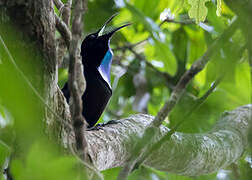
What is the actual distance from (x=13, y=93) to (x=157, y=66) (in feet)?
10.5

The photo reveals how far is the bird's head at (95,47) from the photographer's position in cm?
294

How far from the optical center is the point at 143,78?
3727 millimetres

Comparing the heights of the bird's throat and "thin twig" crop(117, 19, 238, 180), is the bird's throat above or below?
below

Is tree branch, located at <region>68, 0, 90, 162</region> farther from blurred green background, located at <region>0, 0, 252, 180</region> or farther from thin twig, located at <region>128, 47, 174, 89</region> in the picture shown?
thin twig, located at <region>128, 47, 174, 89</region>

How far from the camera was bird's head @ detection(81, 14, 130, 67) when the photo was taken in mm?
2936

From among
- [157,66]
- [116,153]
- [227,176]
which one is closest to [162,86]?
[157,66]

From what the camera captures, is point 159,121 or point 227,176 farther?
point 227,176

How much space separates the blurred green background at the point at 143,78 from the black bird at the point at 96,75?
183 millimetres

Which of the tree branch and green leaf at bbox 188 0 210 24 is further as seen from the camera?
green leaf at bbox 188 0 210 24

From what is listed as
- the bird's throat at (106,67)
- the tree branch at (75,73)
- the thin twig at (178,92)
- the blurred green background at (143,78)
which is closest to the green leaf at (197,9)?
the blurred green background at (143,78)

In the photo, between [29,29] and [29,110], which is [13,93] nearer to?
[29,110]

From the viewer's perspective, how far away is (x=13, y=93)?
0.89 m

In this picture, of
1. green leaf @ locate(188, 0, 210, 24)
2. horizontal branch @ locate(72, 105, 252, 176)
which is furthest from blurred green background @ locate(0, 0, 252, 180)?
horizontal branch @ locate(72, 105, 252, 176)

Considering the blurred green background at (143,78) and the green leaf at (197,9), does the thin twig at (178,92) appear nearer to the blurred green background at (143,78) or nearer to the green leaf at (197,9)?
the blurred green background at (143,78)
